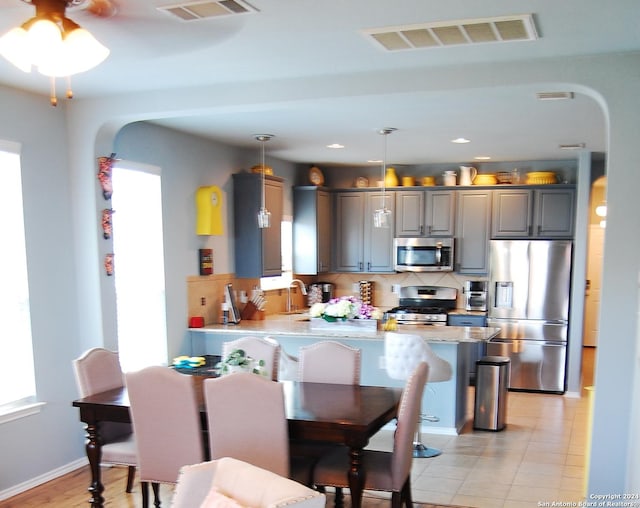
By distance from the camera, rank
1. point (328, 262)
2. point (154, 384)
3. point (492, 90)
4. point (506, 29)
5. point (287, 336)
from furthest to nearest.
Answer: point (328, 262)
point (287, 336)
point (492, 90)
point (154, 384)
point (506, 29)

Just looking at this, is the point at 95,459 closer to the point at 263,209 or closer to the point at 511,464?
the point at 263,209

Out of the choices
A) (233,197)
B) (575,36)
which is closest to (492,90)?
(575,36)

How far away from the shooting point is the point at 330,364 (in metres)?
3.58

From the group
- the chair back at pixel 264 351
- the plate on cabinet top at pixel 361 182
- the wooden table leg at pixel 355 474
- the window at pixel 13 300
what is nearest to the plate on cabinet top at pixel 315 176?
the plate on cabinet top at pixel 361 182

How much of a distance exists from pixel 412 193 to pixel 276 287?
207cm

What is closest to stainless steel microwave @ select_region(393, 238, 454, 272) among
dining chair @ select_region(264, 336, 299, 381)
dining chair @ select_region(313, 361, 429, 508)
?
dining chair @ select_region(264, 336, 299, 381)

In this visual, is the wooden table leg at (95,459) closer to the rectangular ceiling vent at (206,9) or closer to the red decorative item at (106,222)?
the red decorative item at (106,222)

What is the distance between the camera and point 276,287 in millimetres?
A: 6707

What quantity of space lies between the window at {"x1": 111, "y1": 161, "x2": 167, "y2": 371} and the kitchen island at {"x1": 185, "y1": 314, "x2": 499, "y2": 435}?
0.51 m

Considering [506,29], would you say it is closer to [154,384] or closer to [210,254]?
[154,384]

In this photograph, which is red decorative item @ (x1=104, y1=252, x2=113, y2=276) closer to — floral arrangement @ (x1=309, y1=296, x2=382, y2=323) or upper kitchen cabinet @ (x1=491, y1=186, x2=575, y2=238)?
floral arrangement @ (x1=309, y1=296, x2=382, y2=323)

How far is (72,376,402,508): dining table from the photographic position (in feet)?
8.96

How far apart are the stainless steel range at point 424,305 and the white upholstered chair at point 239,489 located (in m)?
5.00

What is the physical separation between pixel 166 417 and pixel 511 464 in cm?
266
